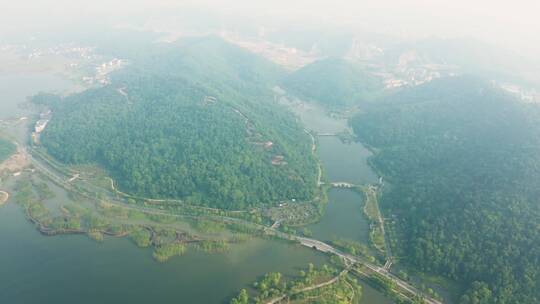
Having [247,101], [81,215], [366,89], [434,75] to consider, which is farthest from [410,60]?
[81,215]

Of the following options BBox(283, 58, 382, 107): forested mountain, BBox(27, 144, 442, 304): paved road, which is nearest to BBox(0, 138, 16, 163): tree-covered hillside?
BBox(27, 144, 442, 304): paved road

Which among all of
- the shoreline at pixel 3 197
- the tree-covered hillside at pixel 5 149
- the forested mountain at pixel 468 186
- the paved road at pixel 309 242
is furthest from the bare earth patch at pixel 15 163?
the forested mountain at pixel 468 186

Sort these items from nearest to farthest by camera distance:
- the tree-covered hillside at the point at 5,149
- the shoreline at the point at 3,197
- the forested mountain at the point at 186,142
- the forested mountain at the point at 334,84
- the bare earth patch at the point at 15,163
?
the shoreline at the point at 3,197 < the forested mountain at the point at 186,142 < the bare earth patch at the point at 15,163 < the tree-covered hillside at the point at 5,149 < the forested mountain at the point at 334,84

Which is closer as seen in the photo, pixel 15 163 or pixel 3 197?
pixel 3 197

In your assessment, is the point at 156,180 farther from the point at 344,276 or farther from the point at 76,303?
the point at 344,276

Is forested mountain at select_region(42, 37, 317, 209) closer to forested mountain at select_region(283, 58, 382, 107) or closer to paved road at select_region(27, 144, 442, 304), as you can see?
paved road at select_region(27, 144, 442, 304)

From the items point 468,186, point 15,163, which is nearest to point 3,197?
point 15,163

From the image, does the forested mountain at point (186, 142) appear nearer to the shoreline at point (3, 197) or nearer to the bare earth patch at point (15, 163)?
the bare earth patch at point (15, 163)

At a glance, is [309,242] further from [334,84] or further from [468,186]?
[334,84]
